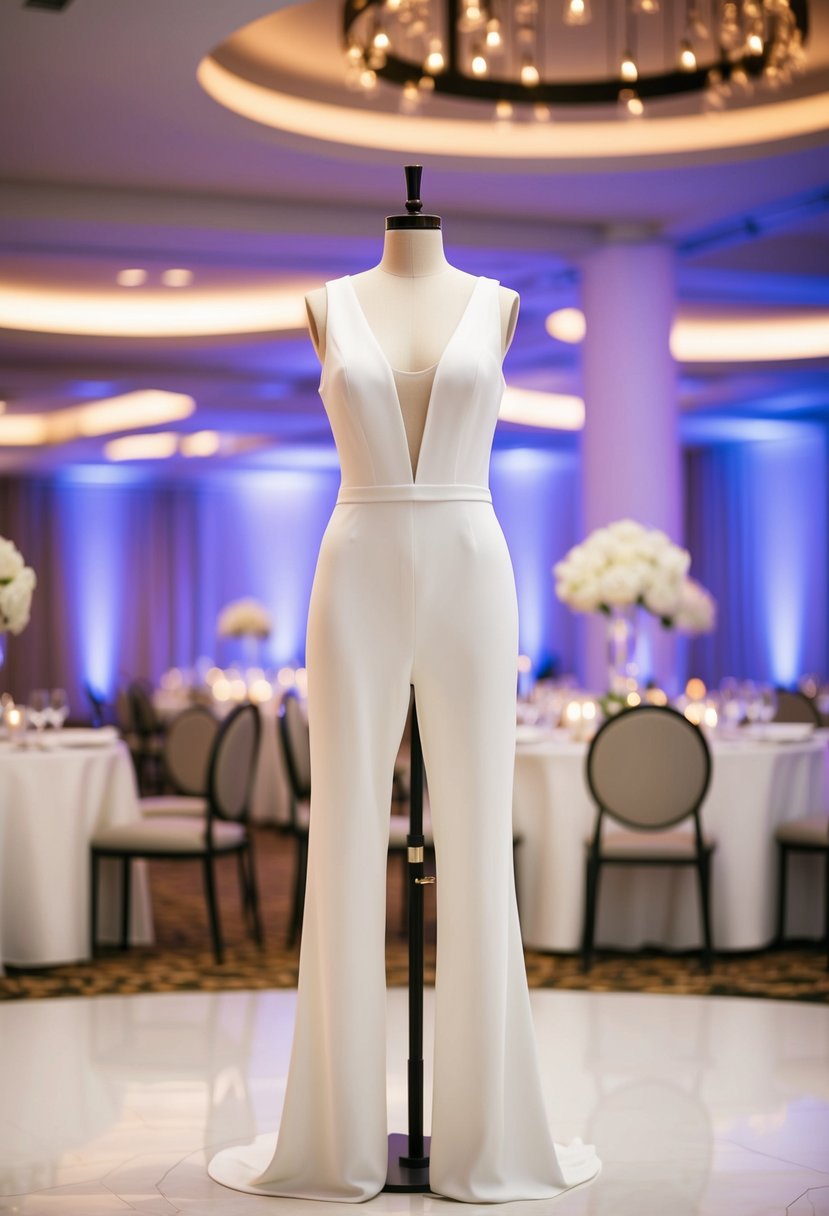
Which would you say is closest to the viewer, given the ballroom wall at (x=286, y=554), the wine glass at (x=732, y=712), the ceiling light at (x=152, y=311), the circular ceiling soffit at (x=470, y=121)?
the wine glass at (x=732, y=712)

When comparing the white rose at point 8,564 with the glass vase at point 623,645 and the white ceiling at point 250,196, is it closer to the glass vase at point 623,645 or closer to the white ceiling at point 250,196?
the white ceiling at point 250,196

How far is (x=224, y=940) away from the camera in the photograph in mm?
6520

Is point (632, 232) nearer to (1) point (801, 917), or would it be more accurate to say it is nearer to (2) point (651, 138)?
(2) point (651, 138)

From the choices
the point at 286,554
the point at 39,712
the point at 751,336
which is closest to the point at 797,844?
the point at 39,712

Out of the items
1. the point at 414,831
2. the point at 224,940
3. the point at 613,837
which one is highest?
the point at 414,831

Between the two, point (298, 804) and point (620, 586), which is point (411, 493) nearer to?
point (620, 586)

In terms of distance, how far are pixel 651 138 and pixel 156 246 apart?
9.07ft

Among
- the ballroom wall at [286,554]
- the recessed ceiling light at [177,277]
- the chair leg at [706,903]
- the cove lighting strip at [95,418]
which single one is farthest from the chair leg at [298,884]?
the ballroom wall at [286,554]

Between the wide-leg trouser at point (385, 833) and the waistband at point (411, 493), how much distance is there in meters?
0.02

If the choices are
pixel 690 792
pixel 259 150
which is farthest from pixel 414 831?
pixel 259 150

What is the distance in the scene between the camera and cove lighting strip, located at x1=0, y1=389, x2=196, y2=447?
14.0 metres

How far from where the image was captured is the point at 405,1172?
320 cm

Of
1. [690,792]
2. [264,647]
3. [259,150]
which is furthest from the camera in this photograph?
[264,647]

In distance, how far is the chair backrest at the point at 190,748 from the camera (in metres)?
7.23
